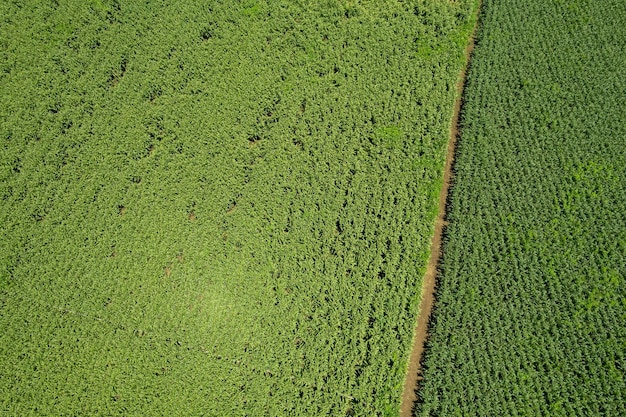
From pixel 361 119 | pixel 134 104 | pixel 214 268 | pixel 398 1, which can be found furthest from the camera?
pixel 398 1

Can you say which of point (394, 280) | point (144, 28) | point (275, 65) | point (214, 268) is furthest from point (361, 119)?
point (144, 28)

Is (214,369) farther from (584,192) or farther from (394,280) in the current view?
(584,192)

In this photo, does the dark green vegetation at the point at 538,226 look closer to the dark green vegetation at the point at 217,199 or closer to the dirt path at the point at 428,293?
the dirt path at the point at 428,293

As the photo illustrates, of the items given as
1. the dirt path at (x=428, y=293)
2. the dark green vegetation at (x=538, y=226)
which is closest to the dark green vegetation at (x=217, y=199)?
the dirt path at (x=428, y=293)

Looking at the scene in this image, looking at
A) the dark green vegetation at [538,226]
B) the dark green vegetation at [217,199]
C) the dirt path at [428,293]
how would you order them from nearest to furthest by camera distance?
the dark green vegetation at [538,226], the dirt path at [428,293], the dark green vegetation at [217,199]

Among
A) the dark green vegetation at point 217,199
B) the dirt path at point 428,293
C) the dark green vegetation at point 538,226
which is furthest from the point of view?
the dark green vegetation at point 217,199

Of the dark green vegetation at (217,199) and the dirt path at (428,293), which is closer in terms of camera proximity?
the dirt path at (428,293)

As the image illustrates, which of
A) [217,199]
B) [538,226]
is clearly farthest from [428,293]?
[217,199]
